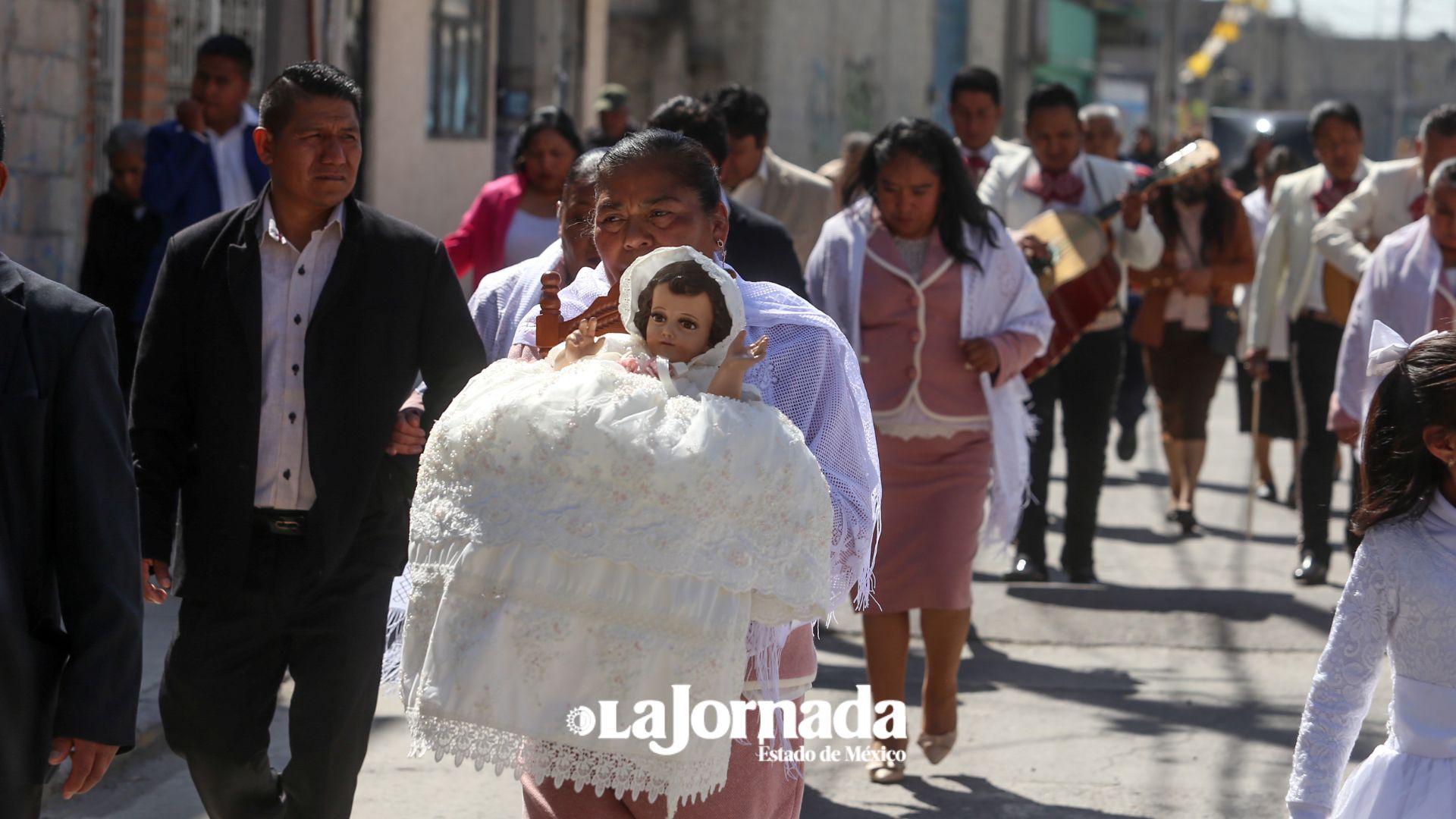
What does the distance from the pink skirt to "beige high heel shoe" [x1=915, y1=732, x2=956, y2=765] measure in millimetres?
395

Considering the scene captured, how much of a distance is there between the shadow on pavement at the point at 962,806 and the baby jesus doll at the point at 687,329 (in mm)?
2898

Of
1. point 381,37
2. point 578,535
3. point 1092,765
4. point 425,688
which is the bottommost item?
point 1092,765

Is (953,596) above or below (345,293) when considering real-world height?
below

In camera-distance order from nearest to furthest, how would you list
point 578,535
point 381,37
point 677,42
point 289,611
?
point 578,535 < point 289,611 < point 381,37 < point 677,42

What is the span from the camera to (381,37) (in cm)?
1412

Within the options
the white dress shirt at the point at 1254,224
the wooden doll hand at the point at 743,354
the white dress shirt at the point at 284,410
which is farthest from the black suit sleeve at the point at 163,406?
the white dress shirt at the point at 1254,224

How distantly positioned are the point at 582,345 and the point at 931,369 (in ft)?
10.6

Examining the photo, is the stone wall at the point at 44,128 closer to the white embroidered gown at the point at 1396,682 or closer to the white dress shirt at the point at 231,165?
the white dress shirt at the point at 231,165

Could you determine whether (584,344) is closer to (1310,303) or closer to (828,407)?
(828,407)

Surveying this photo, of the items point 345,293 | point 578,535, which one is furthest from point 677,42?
point 578,535

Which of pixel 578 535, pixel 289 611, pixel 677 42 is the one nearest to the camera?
pixel 578 535

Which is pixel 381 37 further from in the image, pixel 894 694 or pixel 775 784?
pixel 775 784

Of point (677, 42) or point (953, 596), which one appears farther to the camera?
point (677, 42)

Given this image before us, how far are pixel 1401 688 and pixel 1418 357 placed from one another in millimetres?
589
